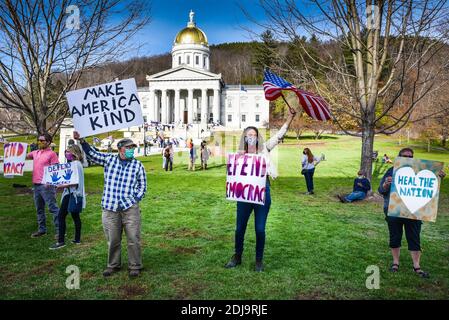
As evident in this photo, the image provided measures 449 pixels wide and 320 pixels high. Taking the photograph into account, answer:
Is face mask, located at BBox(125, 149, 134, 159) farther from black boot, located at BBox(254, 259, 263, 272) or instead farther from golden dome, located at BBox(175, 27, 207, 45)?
golden dome, located at BBox(175, 27, 207, 45)

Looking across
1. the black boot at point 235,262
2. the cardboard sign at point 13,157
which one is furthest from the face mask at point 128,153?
the cardboard sign at point 13,157

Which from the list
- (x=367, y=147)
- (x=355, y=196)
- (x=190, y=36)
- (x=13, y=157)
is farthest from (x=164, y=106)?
(x=13, y=157)

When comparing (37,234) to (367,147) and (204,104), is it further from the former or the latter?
(204,104)

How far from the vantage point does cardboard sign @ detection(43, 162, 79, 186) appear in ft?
22.2

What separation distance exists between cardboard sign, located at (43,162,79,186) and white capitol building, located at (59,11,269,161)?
68160 mm

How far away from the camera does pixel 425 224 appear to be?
9430 mm

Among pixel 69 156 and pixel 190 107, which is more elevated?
pixel 190 107

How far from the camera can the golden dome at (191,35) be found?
83875 mm

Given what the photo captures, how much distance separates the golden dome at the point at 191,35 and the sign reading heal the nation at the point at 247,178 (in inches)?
3259

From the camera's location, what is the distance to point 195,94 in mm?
Result: 88000

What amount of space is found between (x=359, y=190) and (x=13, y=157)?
416 inches

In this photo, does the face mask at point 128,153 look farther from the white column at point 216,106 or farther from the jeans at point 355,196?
the white column at point 216,106
